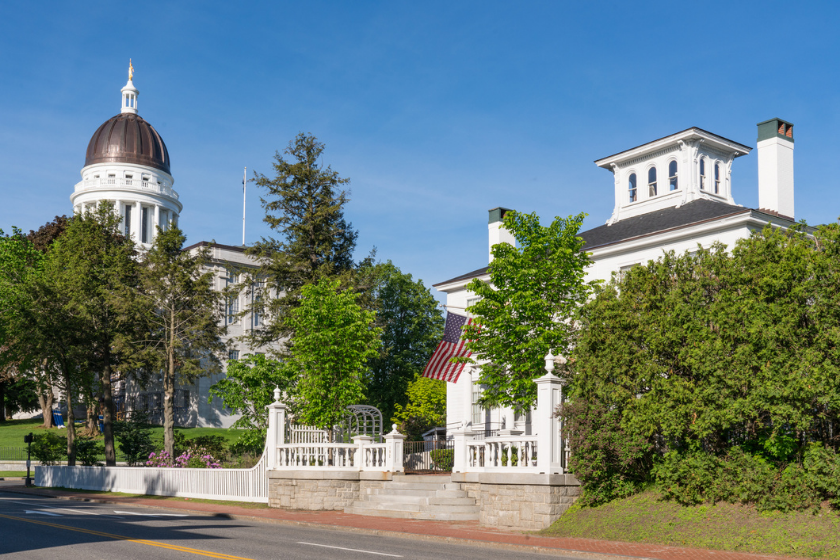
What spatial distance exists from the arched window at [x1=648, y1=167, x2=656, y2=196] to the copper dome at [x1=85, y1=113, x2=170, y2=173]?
209 feet

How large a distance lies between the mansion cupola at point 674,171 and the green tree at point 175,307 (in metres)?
22.4

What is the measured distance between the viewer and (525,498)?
1741 cm

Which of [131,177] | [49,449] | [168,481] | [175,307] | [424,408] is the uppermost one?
[131,177]

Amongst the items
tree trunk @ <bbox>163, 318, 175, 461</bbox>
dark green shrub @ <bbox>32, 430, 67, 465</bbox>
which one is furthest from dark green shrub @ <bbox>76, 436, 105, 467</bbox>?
tree trunk @ <bbox>163, 318, 175, 461</bbox>

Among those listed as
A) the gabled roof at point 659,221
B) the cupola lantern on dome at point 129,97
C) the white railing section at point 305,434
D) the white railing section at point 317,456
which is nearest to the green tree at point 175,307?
the white railing section at point 305,434

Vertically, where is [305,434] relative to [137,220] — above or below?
below

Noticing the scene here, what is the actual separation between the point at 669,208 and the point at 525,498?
65.7 ft

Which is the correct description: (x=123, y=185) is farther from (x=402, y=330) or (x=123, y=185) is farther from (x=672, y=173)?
(x=672, y=173)

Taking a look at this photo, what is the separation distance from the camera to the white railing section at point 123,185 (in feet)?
268

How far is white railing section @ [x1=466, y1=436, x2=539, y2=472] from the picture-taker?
17828 mm

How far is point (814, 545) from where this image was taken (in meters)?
12.6

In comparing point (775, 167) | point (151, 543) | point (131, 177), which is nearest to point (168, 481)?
point (151, 543)

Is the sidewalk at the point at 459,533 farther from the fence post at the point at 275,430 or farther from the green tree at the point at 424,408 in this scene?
the green tree at the point at 424,408

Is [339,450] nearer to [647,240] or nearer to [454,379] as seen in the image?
[454,379]
